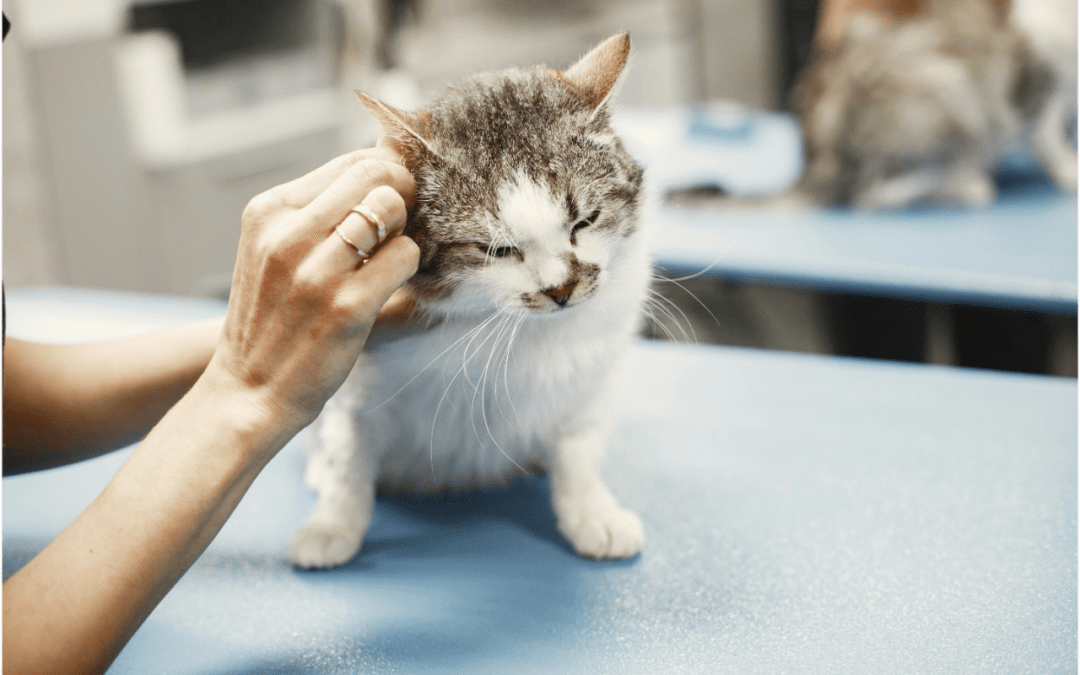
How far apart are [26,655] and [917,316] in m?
1.63

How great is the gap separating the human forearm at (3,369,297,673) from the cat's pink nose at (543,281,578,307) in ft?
0.82

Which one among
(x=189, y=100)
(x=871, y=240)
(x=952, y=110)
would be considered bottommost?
(x=871, y=240)

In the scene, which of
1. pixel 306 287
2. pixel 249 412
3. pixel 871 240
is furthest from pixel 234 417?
pixel 871 240

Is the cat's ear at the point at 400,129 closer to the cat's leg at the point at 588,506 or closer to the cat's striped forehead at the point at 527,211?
the cat's striped forehead at the point at 527,211

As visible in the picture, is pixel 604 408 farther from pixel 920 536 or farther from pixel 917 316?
pixel 917 316

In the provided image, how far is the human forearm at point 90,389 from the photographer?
846 millimetres

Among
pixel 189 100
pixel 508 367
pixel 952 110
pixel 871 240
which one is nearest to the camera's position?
pixel 508 367

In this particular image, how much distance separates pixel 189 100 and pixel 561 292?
250cm

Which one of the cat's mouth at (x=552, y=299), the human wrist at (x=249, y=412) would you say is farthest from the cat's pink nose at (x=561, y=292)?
the human wrist at (x=249, y=412)

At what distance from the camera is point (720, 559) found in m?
0.82

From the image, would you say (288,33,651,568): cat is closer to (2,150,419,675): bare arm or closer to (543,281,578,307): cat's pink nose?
(543,281,578,307): cat's pink nose

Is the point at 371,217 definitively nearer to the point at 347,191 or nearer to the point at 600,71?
the point at 347,191

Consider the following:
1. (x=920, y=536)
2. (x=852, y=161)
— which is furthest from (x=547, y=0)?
(x=920, y=536)

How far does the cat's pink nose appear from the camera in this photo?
0.72 meters
